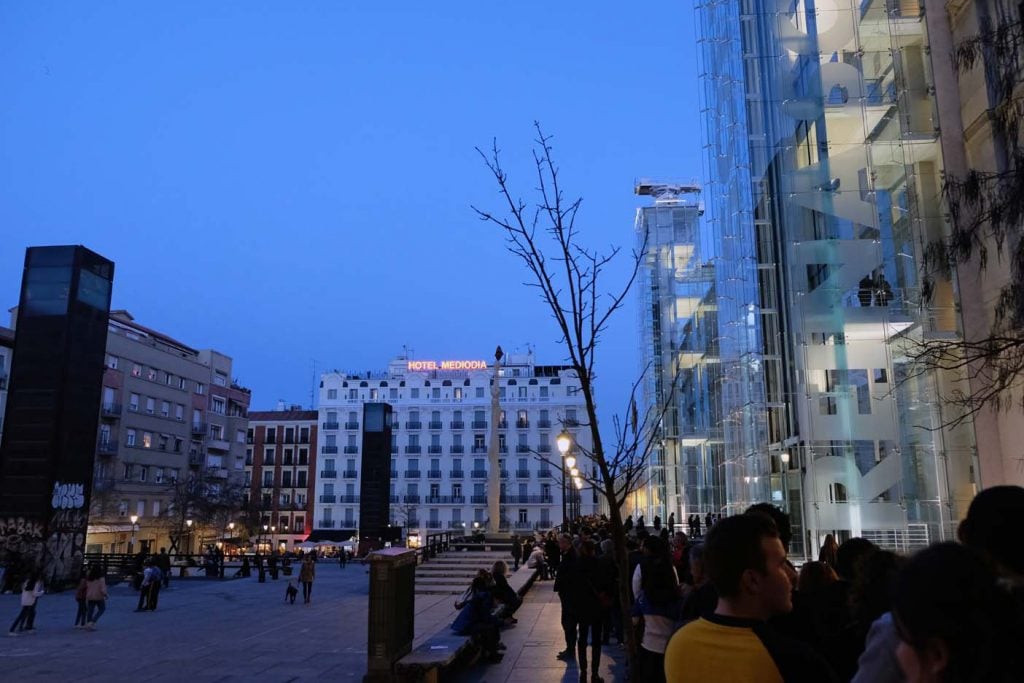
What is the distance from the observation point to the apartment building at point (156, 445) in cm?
5375

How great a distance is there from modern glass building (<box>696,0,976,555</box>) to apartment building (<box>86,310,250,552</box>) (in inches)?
1669

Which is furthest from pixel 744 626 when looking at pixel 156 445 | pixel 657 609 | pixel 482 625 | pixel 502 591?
pixel 156 445

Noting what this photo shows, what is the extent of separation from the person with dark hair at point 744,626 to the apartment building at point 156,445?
52.2m

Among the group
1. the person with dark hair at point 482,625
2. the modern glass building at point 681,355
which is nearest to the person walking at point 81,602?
the person with dark hair at point 482,625

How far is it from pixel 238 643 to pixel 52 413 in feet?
58.8

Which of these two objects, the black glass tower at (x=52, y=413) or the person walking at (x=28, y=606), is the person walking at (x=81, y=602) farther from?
the black glass tower at (x=52, y=413)

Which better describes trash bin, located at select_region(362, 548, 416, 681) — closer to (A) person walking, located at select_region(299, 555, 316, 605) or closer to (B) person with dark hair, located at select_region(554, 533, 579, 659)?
(B) person with dark hair, located at select_region(554, 533, 579, 659)

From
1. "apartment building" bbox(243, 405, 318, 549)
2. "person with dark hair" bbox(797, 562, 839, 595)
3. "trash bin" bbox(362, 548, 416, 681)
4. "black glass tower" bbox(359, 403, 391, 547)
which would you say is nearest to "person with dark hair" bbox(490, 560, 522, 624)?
"trash bin" bbox(362, 548, 416, 681)

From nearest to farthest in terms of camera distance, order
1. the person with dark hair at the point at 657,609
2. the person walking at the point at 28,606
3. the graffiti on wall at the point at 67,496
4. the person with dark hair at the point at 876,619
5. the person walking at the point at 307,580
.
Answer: the person with dark hair at the point at 876,619
the person with dark hair at the point at 657,609
the person walking at the point at 28,606
the person walking at the point at 307,580
the graffiti on wall at the point at 67,496

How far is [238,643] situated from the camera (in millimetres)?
14844

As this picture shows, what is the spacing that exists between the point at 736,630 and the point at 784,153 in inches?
771

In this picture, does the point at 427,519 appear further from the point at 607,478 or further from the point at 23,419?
the point at 607,478

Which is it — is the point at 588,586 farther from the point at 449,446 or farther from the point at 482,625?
the point at 449,446

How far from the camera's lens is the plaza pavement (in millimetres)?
11141
